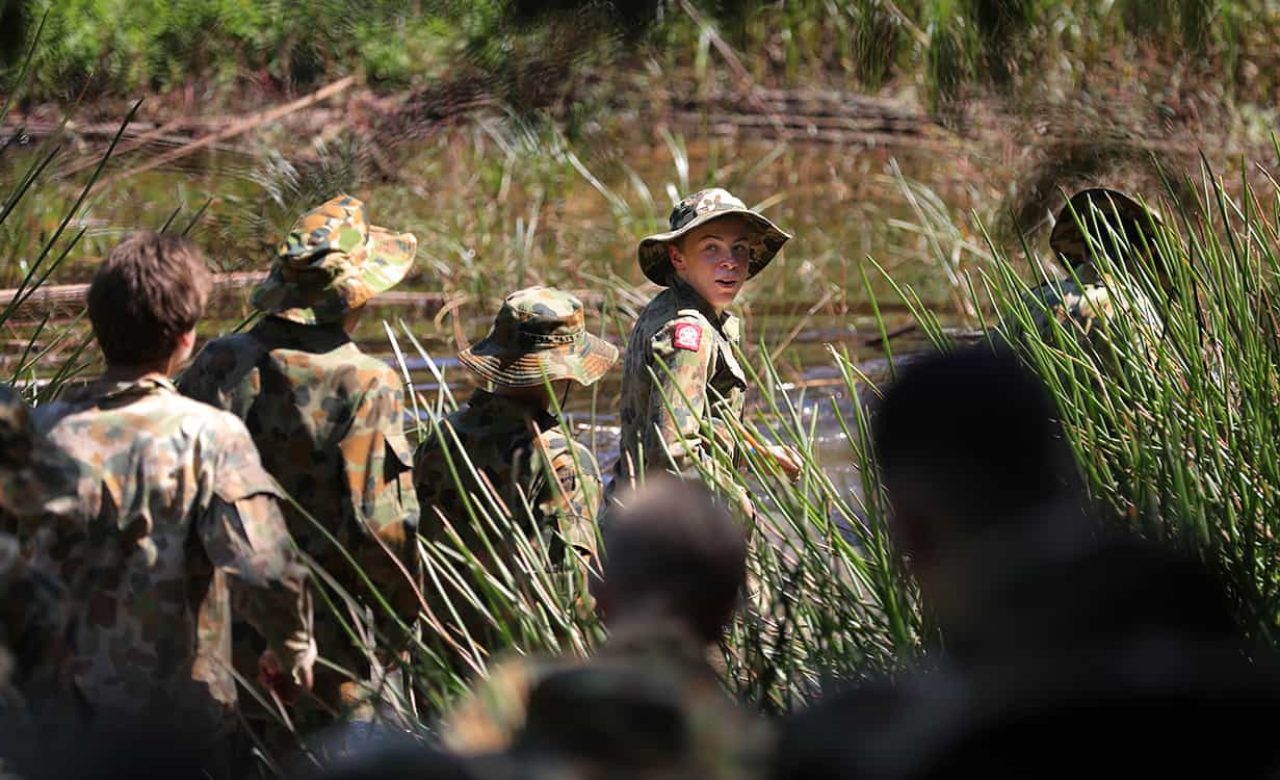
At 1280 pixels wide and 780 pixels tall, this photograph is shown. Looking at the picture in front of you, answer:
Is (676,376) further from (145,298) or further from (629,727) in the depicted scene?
(629,727)

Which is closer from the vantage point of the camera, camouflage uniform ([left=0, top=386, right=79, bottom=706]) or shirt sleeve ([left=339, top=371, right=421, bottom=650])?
camouflage uniform ([left=0, top=386, right=79, bottom=706])

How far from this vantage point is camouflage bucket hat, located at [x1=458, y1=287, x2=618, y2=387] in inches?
184

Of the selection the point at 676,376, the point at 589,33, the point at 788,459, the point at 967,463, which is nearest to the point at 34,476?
the point at 589,33

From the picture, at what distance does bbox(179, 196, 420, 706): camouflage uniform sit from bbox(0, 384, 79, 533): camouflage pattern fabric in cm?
92

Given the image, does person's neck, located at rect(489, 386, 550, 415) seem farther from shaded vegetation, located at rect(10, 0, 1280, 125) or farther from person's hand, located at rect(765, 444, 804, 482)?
shaded vegetation, located at rect(10, 0, 1280, 125)

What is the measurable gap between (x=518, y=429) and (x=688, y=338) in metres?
0.58

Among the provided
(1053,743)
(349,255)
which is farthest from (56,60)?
(1053,743)

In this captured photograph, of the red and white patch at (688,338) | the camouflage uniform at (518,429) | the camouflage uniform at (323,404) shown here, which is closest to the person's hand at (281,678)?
the camouflage uniform at (323,404)

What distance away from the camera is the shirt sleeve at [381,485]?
435 cm

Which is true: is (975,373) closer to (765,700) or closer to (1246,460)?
(765,700)

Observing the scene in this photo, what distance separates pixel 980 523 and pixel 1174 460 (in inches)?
53.4

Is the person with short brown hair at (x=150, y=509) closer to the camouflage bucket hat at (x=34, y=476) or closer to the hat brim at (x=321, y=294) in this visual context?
the camouflage bucket hat at (x=34, y=476)

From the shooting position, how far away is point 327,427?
4.35 m

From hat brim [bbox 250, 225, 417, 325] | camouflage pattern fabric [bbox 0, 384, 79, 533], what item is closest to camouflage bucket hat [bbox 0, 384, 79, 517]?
camouflage pattern fabric [bbox 0, 384, 79, 533]
